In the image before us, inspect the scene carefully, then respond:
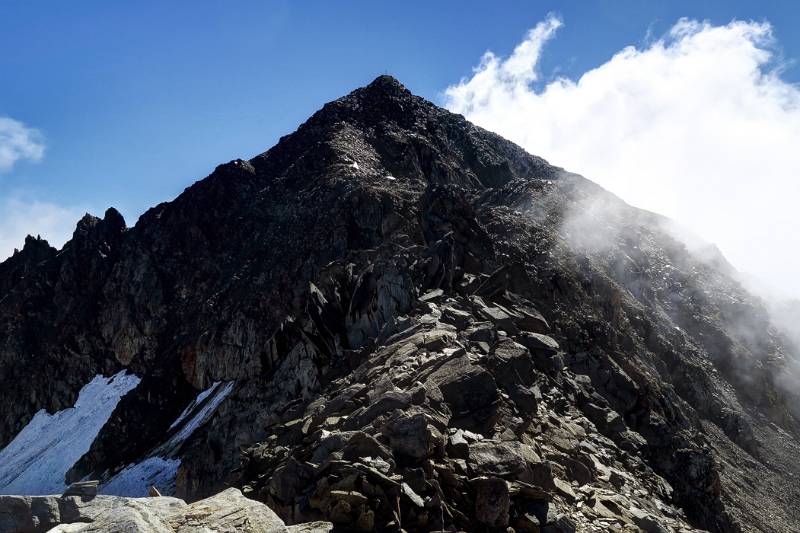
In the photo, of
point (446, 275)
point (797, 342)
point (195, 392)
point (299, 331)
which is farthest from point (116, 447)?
point (797, 342)

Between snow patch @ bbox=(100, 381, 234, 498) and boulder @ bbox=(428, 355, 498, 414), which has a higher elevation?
boulder @ bbox=(428, 355, 498, 414)

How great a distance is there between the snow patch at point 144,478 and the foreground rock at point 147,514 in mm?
33484

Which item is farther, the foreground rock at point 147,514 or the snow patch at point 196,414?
the snow patch at point 196,414

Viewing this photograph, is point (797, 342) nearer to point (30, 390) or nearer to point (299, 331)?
point (299, 331)

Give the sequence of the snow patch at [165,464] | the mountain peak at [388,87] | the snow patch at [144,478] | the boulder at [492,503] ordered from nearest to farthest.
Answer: the boulder at [492,503]
the snow patch at [144,478]
the snow patch at [165,464]
the mountain peak at [388,87]

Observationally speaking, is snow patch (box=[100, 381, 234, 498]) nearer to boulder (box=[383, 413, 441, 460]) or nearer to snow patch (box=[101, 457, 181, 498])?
snow patch (box=[101, 457, 181, 498])

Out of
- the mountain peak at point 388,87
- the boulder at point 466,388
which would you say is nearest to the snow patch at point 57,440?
the boulder at point 466,388

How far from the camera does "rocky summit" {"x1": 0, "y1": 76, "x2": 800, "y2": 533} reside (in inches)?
527

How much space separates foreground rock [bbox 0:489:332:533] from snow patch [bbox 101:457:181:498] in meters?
33.5

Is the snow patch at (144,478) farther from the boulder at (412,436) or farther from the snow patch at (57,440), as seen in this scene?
the boulder at (412,436)

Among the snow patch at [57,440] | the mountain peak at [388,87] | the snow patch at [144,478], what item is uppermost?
the mountain peak at [388,87]

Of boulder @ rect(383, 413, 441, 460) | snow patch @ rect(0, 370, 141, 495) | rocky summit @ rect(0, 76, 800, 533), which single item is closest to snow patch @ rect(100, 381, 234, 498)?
rocky summit @ rect(0, 76, 800, 533)

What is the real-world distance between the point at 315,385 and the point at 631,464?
15127 mm

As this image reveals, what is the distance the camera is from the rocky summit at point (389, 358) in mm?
13375
